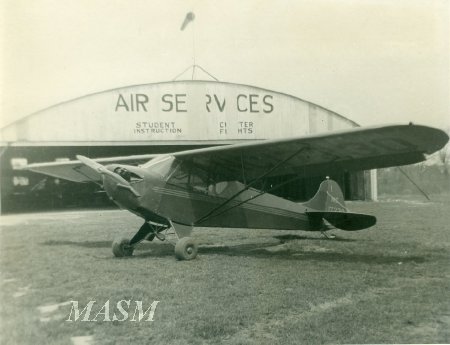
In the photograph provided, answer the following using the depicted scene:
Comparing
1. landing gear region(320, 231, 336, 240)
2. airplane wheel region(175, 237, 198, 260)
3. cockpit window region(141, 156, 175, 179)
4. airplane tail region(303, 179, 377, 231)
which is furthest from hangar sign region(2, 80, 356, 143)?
airplane wheel region(175, 237, 198, 260)

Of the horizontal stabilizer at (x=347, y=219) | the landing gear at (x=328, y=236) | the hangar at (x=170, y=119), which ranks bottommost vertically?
the landing gear at (x=328, y=236)

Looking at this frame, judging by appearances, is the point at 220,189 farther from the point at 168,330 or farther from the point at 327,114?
the point at 327,114

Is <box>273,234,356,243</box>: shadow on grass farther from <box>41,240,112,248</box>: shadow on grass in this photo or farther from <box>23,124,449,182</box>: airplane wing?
<box>41,240,112,248</box>: shadow on grass

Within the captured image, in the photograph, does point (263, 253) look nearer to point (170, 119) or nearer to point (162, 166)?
point (162, 166)

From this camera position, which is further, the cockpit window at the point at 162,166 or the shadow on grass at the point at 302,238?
the shadow on grass at the point at 302,238

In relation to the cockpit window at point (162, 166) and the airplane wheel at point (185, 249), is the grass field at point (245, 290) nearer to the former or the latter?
the airplane wheel at point (185, 249)

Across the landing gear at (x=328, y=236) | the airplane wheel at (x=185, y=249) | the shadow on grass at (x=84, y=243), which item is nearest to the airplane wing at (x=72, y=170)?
the shadow on grass at (x=84, y=243)

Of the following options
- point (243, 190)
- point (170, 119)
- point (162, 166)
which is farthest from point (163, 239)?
point (170, 119)
